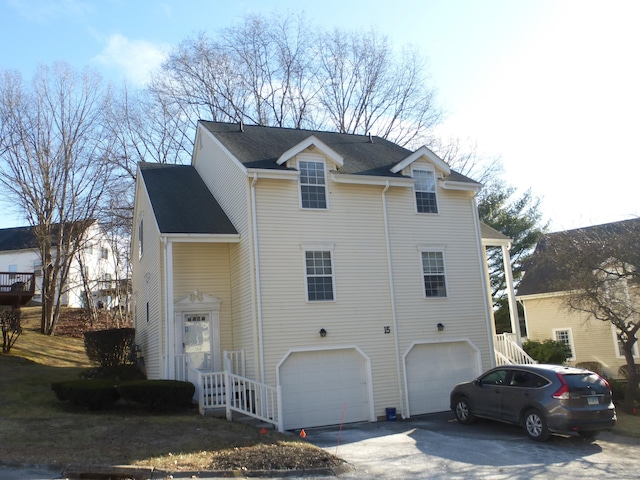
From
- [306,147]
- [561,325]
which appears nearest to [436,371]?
[306,147]

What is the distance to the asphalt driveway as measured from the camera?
10102mm

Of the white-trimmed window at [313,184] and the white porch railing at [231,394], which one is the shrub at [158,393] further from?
the white-trimmed window at [313,184]

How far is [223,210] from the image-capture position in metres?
18.5

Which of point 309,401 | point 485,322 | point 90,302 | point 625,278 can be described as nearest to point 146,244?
point 309,401

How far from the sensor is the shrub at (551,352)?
976 inches

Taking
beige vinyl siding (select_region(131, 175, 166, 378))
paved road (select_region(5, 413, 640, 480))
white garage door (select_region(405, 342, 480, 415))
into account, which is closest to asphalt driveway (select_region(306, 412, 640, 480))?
paved road (select_region(5, 413, 640, 480))

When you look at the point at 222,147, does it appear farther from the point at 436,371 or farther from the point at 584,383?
the point at 584,383

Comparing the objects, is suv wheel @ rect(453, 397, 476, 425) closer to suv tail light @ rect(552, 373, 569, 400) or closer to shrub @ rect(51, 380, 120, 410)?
suv tail light @ rect(552, 373, 569, 400)

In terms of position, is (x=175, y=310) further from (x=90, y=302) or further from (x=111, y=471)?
(x=90, y=302)

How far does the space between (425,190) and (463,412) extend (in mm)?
7373

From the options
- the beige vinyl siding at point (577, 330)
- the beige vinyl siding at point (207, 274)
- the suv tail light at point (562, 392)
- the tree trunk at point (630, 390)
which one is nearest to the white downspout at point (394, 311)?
the beige vinyl siding at point (207, 274)

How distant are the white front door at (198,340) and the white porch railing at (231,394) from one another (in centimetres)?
110

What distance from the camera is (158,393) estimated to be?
550 inches

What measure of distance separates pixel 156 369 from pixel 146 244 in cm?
497
